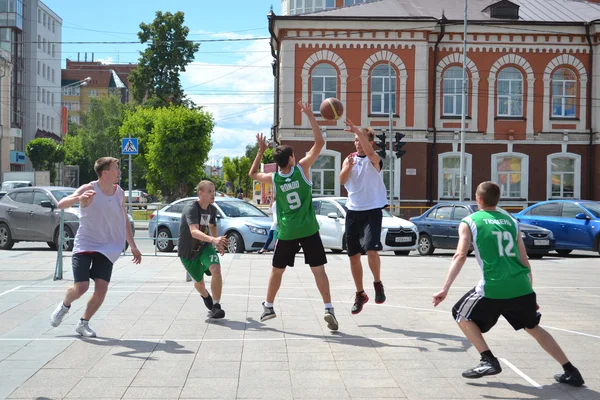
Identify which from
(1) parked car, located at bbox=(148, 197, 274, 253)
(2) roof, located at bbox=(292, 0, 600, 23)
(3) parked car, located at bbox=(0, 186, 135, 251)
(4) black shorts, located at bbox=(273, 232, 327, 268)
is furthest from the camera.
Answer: (2) roof, located at bbox=(292, 0, 600, 23)

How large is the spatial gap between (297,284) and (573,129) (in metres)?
30.4

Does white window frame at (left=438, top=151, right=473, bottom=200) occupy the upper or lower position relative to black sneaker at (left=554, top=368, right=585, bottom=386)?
upper

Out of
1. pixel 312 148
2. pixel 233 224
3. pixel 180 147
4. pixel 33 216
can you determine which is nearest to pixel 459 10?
pixel 180 147

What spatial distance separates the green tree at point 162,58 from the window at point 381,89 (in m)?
27.7

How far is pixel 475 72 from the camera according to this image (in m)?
39.4

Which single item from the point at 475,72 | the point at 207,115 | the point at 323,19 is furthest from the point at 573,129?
the point at 207,115

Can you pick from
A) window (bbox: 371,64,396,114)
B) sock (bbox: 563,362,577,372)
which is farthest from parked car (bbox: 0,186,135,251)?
window (bbox: 371,64,396,114)

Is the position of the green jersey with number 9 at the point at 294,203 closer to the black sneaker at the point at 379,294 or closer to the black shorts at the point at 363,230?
the black shorts at the point at 363,230

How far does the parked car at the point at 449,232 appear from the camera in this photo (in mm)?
20672

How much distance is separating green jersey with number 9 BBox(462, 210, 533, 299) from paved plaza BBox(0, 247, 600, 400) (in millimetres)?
714

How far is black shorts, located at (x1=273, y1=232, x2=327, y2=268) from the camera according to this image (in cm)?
841

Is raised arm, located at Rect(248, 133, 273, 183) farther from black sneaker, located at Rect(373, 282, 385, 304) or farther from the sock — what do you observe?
the sock

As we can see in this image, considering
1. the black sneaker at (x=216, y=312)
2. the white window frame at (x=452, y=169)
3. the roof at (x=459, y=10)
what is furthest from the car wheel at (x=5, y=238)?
the white window frame at (x=452, y=169)

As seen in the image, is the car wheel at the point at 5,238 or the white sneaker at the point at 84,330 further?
the car wheel at the point at 5,238
